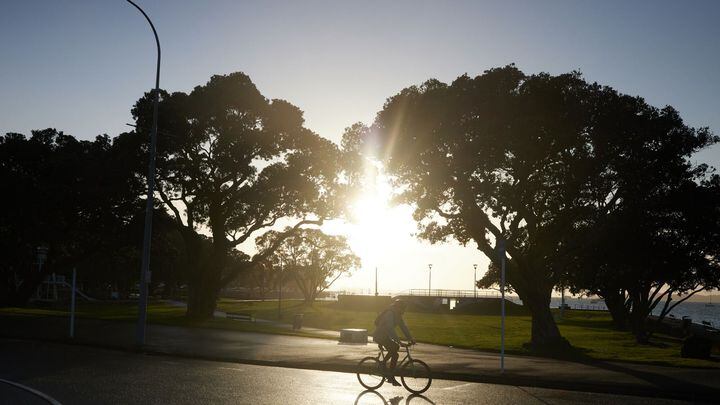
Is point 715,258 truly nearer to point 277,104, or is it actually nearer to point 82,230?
point 277,104

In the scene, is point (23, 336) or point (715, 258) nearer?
point (23, 336)

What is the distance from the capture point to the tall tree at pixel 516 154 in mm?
25766

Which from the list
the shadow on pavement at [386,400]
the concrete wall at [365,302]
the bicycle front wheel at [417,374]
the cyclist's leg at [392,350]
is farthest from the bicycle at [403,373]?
the concrete wall at [365,302]

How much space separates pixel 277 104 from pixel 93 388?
29.3 meters

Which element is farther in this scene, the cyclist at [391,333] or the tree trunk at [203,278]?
the tree trunk at [203,278]

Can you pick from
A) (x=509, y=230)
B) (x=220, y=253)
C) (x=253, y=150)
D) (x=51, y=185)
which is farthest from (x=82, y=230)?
(x=509, y=230)

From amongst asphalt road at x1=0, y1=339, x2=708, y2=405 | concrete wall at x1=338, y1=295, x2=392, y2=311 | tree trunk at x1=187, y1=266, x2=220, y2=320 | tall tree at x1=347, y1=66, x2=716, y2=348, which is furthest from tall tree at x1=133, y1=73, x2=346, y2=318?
concrete wall at x1=338, y1=295, x2=392, y2=311

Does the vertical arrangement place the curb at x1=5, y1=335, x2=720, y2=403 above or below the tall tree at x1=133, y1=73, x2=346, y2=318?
below

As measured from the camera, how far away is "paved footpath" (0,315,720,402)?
48.9 feet

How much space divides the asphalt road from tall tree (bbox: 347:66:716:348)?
12.2 m

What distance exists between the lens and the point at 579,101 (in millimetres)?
25922

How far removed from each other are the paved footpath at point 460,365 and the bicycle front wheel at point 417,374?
2979 mm

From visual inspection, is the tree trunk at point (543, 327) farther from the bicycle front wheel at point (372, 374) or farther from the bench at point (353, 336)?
the bicycle front wheel at point (372, 374)

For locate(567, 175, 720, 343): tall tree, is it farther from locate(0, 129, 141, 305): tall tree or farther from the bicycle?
locate(0, 129, 141, 305): tall tree
